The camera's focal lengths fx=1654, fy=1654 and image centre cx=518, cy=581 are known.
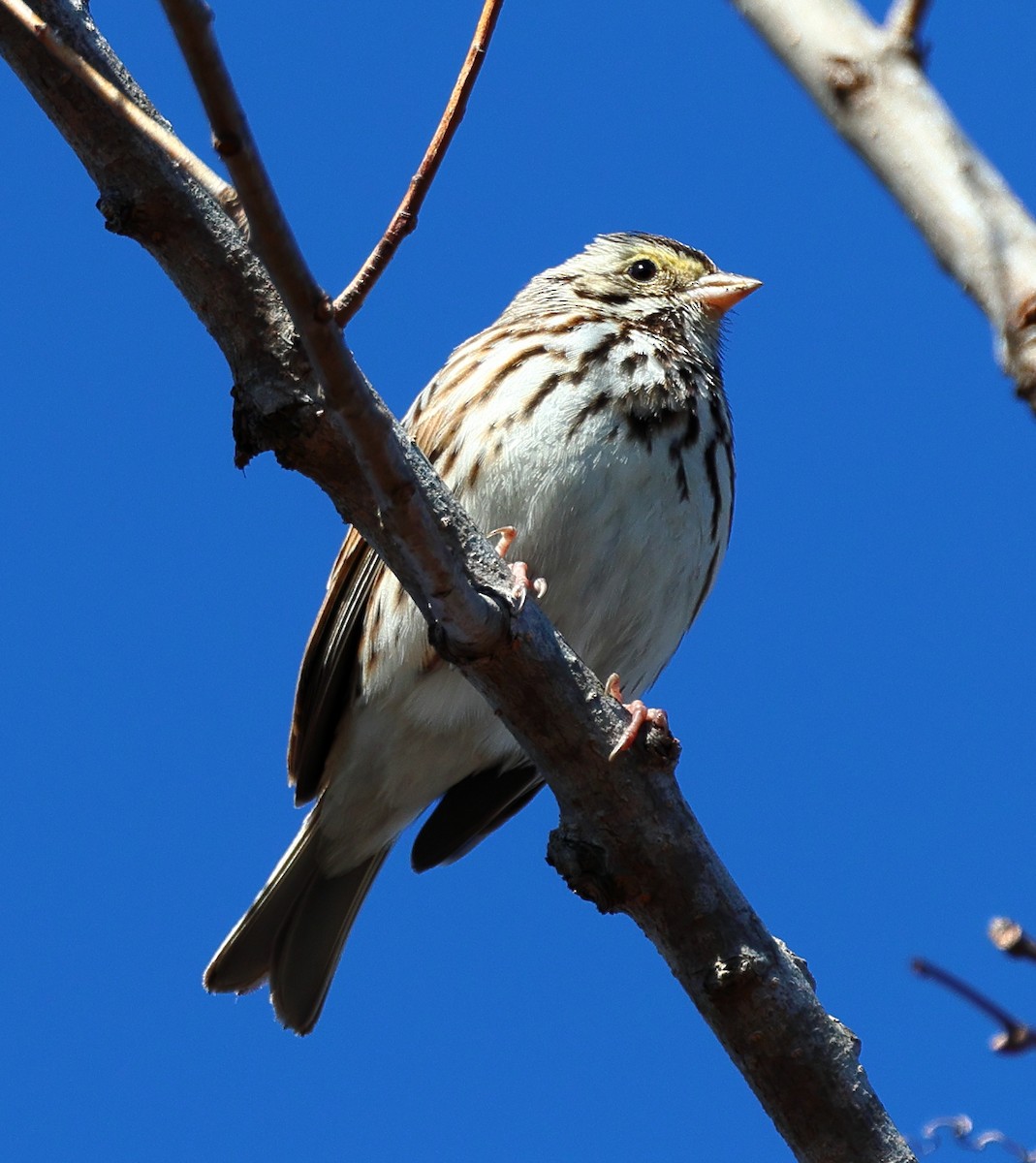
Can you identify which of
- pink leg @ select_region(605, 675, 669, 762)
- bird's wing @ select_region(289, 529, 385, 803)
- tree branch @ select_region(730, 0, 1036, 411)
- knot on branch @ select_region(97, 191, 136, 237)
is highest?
bird's wing @ select_region(289, 529, 385, 803)

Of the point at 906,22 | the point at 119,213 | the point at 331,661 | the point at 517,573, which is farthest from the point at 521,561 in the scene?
the point at 906,22

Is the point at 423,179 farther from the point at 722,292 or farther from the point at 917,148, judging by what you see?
the point at 722,292

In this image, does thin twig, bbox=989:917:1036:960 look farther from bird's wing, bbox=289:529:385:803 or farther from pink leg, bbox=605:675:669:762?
bird's wing, bbox=289:529:385:803

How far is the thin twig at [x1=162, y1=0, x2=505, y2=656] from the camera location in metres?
2.00

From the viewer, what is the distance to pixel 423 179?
2.77m

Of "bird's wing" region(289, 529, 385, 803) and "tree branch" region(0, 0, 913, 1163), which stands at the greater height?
"bird's wing" region(289, 529, 385, 803)

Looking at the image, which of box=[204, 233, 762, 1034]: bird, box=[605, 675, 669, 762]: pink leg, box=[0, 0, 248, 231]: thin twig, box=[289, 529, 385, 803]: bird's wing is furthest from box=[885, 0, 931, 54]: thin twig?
box=[289, 529, 385, 803]: bird's wing

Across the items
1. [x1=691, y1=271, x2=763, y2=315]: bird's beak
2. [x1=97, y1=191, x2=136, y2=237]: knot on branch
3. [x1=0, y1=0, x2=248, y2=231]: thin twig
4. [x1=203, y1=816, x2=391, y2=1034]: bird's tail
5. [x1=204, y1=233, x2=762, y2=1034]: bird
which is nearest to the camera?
[x1=0, y1=0, x2=248, y2=231]: thin twig

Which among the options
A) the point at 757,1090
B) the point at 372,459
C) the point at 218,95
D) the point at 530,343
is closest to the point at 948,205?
the point at 218,95

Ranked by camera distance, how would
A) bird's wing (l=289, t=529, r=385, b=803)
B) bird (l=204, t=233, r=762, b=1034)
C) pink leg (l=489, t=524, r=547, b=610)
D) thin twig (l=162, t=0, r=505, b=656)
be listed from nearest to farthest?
thin twig (l=162, t=0, r=505, b=656) → pink leg (l=489, t=524, r=547, b=610) → bird (l=204, t=233, r=762, b=1034) → bird's wing (l=289, t=529, r=385, b=803)

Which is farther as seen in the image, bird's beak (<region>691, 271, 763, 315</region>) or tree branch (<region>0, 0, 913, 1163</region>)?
bird's beak (<region>691, 271, 763, 315</region>)

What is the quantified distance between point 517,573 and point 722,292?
8.85 ft

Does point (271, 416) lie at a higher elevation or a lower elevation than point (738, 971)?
higher

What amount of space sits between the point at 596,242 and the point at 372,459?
12.3 ft
